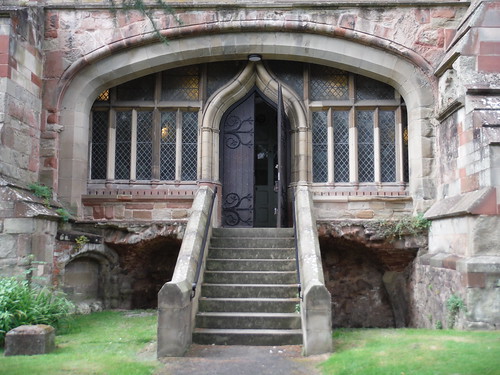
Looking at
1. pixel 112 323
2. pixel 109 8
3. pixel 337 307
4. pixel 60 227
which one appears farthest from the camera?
pixel 337 307

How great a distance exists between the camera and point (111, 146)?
34.1 feet

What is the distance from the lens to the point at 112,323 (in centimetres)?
806

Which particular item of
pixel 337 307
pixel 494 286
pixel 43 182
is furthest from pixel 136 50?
pixel 494 286

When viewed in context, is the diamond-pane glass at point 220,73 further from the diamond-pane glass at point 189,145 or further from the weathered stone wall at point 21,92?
the weathered stone wall at point 21,92

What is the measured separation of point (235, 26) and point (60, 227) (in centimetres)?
469

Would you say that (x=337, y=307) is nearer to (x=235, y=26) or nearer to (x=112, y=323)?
(x=112, y=323)

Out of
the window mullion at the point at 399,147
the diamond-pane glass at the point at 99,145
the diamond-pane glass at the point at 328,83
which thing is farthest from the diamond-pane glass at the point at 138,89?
the window mullion at the point at 399,147

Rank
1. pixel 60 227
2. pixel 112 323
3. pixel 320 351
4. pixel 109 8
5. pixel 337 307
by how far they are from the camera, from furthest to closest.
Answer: pixel 337 307 → pixel 109 8 → pixel 60 227 → pixel 112 323 → pixel 320 351

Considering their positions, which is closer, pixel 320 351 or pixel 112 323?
pixel 320 351

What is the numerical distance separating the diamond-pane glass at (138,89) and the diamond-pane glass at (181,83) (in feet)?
0.81

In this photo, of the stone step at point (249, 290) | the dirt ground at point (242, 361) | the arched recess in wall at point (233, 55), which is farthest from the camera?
the arched recess in wall at point (233, 55)

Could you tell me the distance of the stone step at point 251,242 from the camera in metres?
8.73

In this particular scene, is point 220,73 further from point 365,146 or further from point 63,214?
point 63,214

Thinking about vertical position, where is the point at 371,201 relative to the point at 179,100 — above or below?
below
